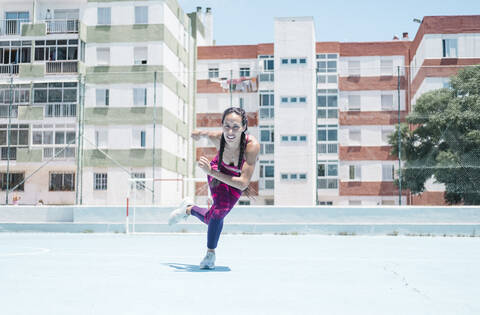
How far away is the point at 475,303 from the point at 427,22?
35809 millimetres

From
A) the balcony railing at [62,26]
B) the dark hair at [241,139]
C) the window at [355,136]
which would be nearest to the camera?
the dark hair at [241,139]

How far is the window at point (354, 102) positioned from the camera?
1743 inches

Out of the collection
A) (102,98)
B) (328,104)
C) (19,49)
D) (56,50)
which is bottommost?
(102,98)

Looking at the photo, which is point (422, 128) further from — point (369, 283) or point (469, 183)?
point (369, 283)

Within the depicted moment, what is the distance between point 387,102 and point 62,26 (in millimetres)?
24252

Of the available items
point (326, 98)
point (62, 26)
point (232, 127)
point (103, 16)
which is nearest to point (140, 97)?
point (103, 16)

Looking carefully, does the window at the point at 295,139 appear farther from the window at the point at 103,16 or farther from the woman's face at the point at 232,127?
the woman's face at the point at 232,127

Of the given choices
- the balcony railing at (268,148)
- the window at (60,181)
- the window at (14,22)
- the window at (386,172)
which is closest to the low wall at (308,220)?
the window at (60,181)

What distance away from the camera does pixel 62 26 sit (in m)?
37.9

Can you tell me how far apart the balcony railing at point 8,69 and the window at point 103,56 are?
17.8ft

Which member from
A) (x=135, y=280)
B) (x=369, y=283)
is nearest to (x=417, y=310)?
(x=369, y=283)

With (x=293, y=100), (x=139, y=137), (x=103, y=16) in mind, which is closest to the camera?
(x=139, y=137)

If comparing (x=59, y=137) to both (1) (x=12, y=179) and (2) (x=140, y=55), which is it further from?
(2) (x=140, y=55)

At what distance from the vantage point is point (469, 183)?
17.8 m
